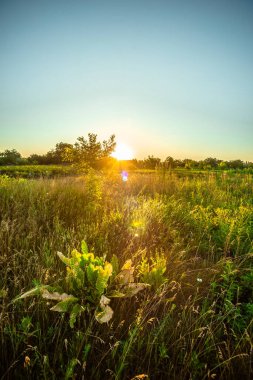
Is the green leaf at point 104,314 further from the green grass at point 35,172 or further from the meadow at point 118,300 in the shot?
the green grass at point 35,172

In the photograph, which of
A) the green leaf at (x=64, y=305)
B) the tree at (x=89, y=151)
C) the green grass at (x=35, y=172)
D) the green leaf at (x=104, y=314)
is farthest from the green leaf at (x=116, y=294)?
the green grass at (x=35, y=172)

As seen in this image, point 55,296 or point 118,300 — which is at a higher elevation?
point 55,296

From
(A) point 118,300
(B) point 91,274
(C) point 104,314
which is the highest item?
(B) point 91,274

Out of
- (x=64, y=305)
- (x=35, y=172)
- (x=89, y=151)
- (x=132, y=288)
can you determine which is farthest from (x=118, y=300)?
(x=35, y=172)

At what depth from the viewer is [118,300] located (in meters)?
2.13

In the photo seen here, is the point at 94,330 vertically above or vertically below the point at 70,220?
below

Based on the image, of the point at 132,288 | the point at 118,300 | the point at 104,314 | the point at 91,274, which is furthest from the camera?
the point at 118,300

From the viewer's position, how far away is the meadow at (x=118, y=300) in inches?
61.5

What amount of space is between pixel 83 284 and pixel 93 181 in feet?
10.9

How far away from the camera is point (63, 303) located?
170 centimetres

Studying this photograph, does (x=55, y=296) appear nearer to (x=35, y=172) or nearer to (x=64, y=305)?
(x=64, y=305)

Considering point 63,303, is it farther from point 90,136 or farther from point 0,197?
point 90,136

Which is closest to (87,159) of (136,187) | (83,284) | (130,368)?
(136,187)

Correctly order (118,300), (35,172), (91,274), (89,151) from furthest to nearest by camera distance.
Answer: (35,172) → (89,151) → (118,300) → (91,274)
